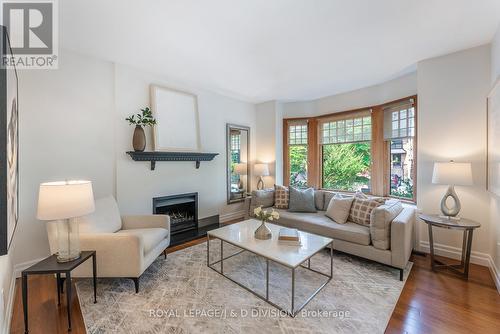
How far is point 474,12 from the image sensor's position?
2.01 meters

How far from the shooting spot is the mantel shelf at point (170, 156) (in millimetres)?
3203

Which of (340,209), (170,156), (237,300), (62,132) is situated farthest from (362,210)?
(62,132)

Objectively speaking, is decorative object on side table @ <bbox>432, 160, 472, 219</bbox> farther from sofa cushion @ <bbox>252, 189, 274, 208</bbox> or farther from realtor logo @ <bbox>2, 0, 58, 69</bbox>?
realtor logo @ <bbox>2, 0, 58, 69</bbox>

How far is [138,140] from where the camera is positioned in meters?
3.14

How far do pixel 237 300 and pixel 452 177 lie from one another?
273 centimetres

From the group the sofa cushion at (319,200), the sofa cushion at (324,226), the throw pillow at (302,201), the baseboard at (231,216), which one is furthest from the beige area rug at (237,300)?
the baseboard at (231,216)

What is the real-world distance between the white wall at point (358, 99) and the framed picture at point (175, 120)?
2239 mm

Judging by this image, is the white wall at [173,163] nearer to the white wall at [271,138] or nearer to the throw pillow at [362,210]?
the white wall at [271,138]

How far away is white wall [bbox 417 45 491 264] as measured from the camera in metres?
2.59

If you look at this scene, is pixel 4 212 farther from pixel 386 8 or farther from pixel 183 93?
pixel 386 8

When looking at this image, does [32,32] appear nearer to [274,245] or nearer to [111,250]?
[111,250]

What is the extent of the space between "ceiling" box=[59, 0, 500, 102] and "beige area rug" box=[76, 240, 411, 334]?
2.71 metres

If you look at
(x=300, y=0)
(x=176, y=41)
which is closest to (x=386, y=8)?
(x=300, y=0)

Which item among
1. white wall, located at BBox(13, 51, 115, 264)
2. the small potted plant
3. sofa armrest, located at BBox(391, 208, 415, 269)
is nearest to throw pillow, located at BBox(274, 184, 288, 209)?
sofa armrest, located at BBox(391, 208, 415, 269)
